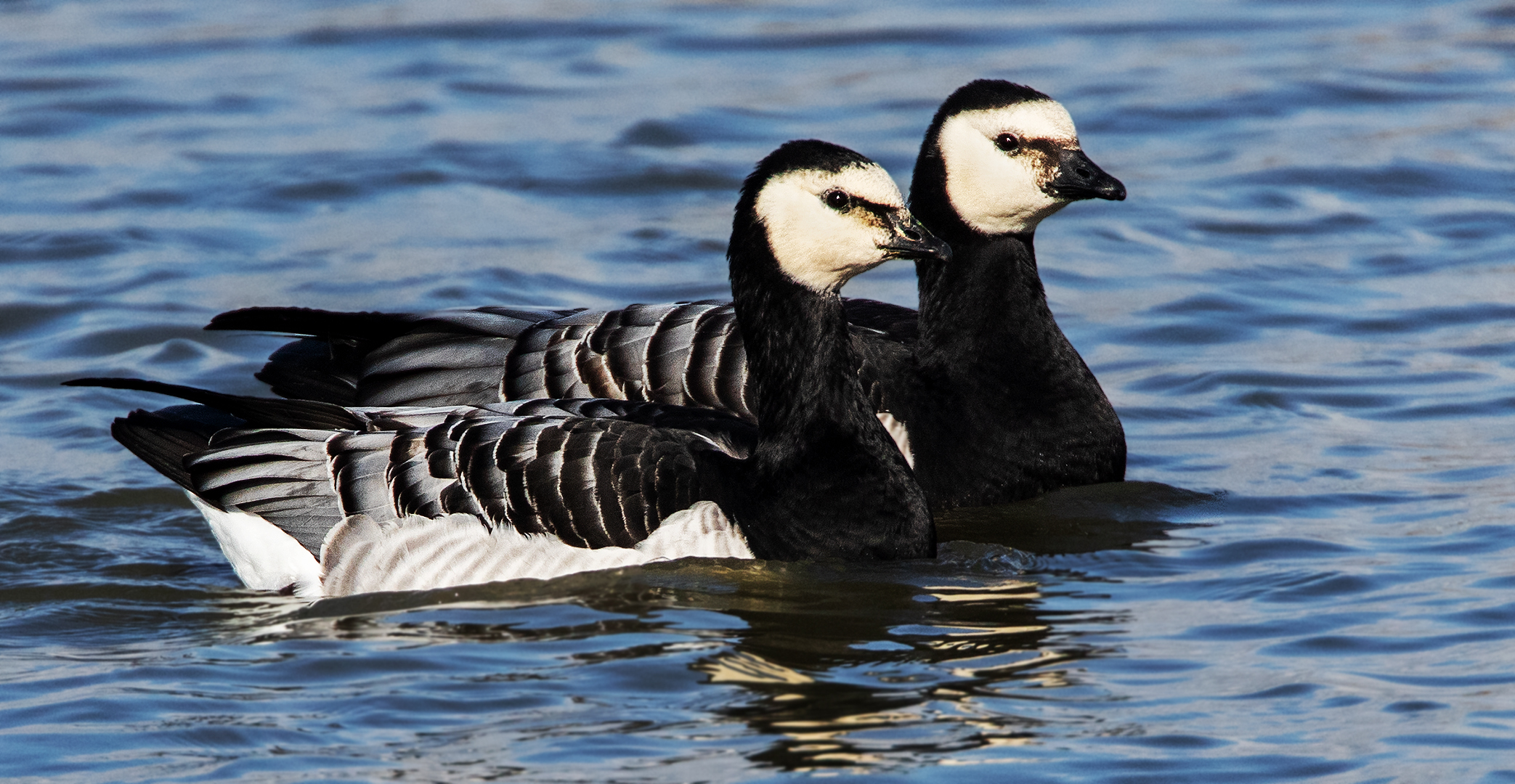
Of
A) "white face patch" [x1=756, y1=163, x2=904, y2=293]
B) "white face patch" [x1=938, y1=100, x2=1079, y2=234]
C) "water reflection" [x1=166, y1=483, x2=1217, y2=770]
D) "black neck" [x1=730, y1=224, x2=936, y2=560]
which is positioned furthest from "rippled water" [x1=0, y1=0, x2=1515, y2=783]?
"white face patch" [x1=938, y1=100, x2=1079, y2=234]

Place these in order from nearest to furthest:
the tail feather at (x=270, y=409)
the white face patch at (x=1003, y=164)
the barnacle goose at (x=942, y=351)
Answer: the tail feather at (x=270, y=409) → the barnacle goose at (x=942, y=351) → the white face patch at (x=1003, y=164)

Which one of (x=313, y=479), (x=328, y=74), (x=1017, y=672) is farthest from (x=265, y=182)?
(x=1017, y=672)

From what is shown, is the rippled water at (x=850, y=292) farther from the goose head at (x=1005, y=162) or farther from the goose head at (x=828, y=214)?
the goose head at (x=1005, y=162)

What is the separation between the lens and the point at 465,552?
341 inches

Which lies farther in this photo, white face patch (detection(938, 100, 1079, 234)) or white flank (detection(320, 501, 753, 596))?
white face patch (detection(938, 100, 1079, 234))

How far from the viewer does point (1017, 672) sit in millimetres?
7820

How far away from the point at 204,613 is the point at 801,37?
1261cm

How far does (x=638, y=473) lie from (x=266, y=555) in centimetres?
173

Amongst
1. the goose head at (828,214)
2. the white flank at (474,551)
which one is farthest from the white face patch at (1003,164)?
the white flank at (474,551)

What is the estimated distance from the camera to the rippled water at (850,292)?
735 centimetres

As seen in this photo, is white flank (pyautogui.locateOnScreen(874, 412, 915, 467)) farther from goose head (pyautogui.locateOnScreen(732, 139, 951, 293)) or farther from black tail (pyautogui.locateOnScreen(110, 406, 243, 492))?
black tail (pyautogui.locateOnScreen(110, 406, 243, 492))

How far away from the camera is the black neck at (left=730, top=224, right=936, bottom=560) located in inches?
342

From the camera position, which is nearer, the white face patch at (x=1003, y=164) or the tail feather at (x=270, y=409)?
the tail feather at (x=270, y=409)

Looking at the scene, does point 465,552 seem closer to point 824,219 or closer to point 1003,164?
→ point 824,219
